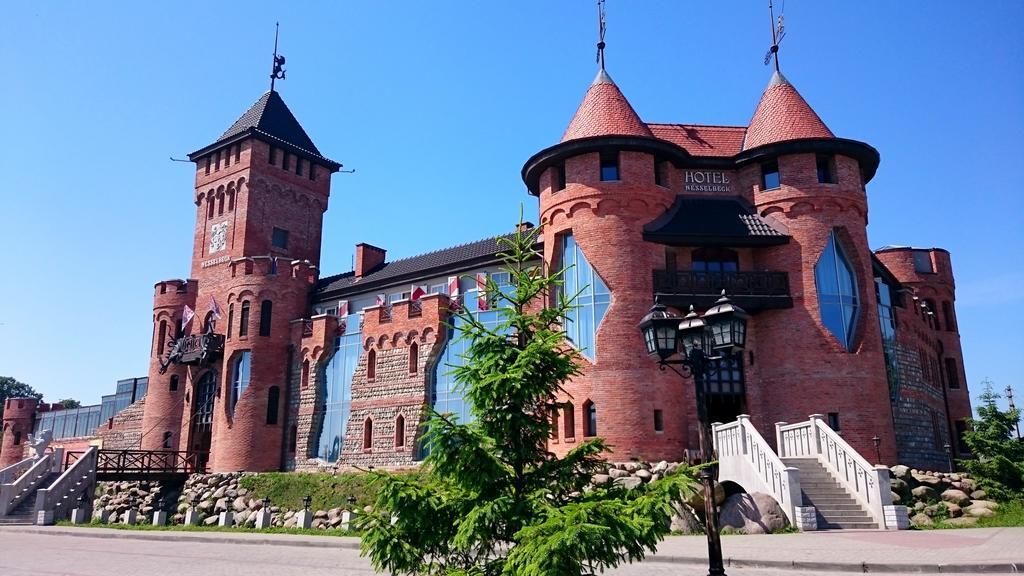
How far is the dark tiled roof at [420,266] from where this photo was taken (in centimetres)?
3189

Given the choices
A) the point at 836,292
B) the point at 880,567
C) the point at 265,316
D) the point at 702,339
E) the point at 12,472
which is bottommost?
the point at 880,567

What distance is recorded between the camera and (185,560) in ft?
51.6

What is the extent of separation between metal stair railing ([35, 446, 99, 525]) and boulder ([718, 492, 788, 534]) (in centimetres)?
2572

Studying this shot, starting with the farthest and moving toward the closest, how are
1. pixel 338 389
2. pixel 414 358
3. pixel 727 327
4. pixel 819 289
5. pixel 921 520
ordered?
pixel 338 389 < pixel 414 358 < pixel 819 289 < pixel 921 520 < pixel 727 327

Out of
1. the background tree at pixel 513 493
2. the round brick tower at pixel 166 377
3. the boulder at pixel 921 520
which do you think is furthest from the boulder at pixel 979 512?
the round brick tower at pixel 166 377

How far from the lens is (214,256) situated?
38.1m

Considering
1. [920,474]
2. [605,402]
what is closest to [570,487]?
[605,402]

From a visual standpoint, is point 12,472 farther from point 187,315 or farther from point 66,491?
point 187,315

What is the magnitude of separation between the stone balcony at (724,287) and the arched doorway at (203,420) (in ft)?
75.4

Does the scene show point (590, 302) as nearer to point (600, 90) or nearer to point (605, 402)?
point (605, 402)

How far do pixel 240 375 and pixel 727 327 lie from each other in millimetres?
29199

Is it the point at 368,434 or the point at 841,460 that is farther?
the point at 368,434

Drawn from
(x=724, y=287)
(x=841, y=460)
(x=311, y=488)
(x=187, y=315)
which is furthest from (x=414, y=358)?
(x=841, y=460)

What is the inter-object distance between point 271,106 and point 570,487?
36492 millimetres
